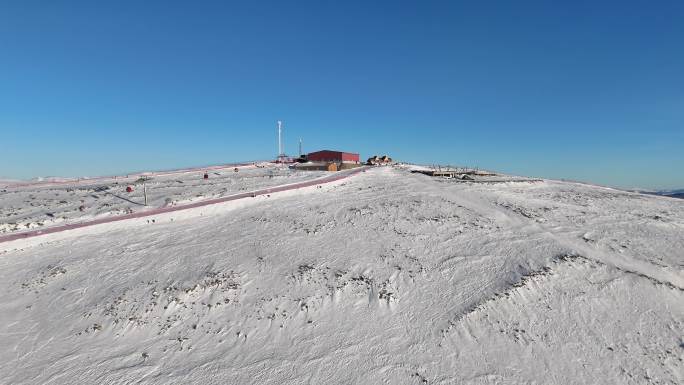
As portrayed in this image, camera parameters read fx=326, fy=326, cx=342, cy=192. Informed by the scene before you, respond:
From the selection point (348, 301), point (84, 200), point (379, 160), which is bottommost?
point (348, 301)

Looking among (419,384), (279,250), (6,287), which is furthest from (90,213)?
(419,384)

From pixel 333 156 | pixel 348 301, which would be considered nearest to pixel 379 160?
pixel 333 156

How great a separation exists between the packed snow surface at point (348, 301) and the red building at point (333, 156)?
35425mm

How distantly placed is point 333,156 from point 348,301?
46590 millimetres

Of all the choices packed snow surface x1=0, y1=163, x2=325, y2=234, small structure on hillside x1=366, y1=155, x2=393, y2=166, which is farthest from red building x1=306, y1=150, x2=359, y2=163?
packed snow surface x1=0, y1=163, x2=325, y2=234

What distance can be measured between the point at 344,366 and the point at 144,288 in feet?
32.5

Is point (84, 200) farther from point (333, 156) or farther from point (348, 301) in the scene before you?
point (333, 156)

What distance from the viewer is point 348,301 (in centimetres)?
1348

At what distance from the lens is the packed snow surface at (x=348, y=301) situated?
1039 cm

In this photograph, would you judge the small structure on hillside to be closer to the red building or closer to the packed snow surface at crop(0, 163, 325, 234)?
the red building

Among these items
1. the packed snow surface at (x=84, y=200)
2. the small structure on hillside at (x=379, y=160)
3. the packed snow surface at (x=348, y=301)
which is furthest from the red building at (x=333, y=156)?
the packed snow surface at (x=348, y=301)

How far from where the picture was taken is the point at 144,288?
14.6 meters

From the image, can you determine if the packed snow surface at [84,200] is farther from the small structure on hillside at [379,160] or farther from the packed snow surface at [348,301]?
the small structure on hillside at [379,160]

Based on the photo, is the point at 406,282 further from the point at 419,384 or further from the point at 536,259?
the point at 536,259
